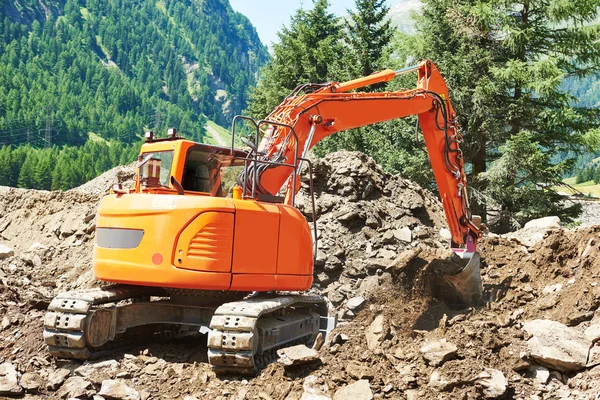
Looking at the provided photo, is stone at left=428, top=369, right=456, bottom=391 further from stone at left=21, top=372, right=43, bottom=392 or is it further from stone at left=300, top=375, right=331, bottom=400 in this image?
A: stone at left=21, top=372, right=43, bottom=392

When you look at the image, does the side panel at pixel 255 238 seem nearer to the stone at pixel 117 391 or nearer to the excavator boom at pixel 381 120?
the excavator boom at pixel 381 120

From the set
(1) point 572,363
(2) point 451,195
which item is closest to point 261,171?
(2) point 451,195

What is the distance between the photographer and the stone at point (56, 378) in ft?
21.9

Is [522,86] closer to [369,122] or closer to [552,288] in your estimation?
[552,288]

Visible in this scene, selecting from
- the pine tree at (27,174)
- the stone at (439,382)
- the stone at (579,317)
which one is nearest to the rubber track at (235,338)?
the stone at (439,382)

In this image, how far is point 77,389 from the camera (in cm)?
637

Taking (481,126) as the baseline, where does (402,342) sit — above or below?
below

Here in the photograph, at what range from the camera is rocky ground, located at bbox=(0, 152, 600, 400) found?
6125 millimetres

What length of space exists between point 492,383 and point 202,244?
3166 millimetres

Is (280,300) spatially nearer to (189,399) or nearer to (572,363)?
(189,399)

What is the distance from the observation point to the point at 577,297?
8.15 meters

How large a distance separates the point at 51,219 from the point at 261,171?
10.5m

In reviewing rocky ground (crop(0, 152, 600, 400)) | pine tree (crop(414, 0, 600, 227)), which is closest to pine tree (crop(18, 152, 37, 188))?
rocky ground (crop(0, 152, 600, 400))

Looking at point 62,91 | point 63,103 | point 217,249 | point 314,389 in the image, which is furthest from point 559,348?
point 62,91
